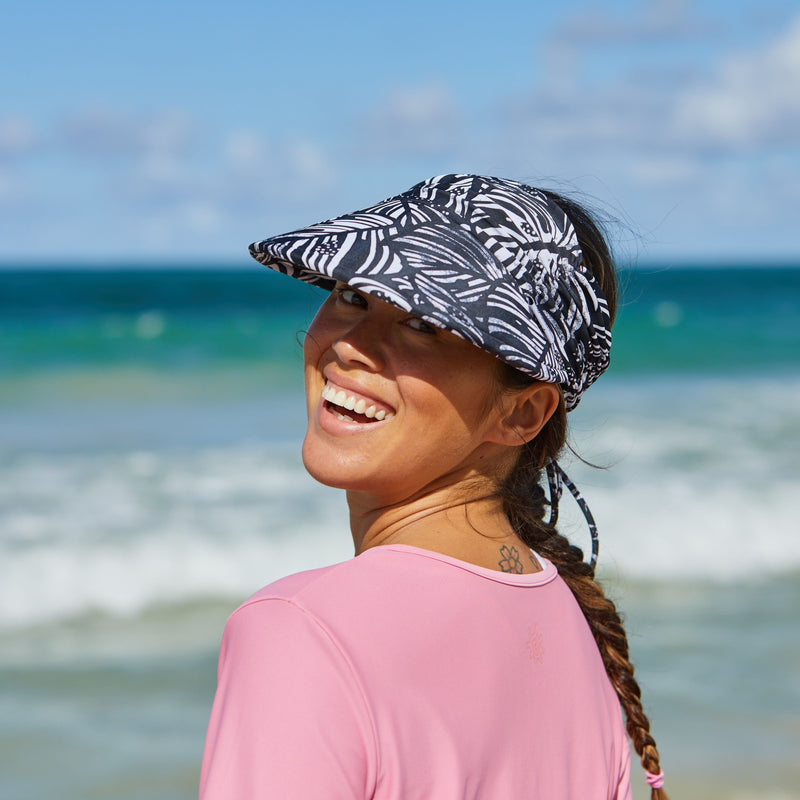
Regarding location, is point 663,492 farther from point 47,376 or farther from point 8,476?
point 47,376

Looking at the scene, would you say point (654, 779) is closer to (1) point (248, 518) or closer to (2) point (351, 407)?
(2) point (351, 407)

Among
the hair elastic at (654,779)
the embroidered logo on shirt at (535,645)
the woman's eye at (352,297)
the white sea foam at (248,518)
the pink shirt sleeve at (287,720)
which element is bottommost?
the hair elastic at (654,779)

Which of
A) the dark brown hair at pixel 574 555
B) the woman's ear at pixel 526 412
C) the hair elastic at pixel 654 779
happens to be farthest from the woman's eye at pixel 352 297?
the hair elastic at pixel 654 779

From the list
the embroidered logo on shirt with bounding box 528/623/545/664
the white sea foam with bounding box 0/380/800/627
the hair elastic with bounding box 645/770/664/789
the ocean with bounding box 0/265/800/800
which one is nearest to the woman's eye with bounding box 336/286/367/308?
the embroidered logo on shirt with bounding box 528/623/545/664

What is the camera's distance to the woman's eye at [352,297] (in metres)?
1.46

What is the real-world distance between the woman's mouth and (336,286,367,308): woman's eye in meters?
0.12

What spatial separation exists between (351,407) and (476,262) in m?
0.26

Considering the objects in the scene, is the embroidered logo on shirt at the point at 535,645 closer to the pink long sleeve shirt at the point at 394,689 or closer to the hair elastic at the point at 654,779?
the pink long sleeve shirt at the point at 394,689

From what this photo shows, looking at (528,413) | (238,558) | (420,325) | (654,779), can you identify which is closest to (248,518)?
(238,558)

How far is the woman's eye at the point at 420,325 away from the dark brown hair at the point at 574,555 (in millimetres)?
303

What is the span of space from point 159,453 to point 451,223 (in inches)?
307

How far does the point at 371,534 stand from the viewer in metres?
1.49

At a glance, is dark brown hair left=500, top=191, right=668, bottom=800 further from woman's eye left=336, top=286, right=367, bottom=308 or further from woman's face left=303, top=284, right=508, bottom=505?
woman's eye left=336, top=286, right=367, bottom=308

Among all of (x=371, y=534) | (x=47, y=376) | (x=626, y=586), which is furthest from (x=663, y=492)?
(x=47, y=376)
